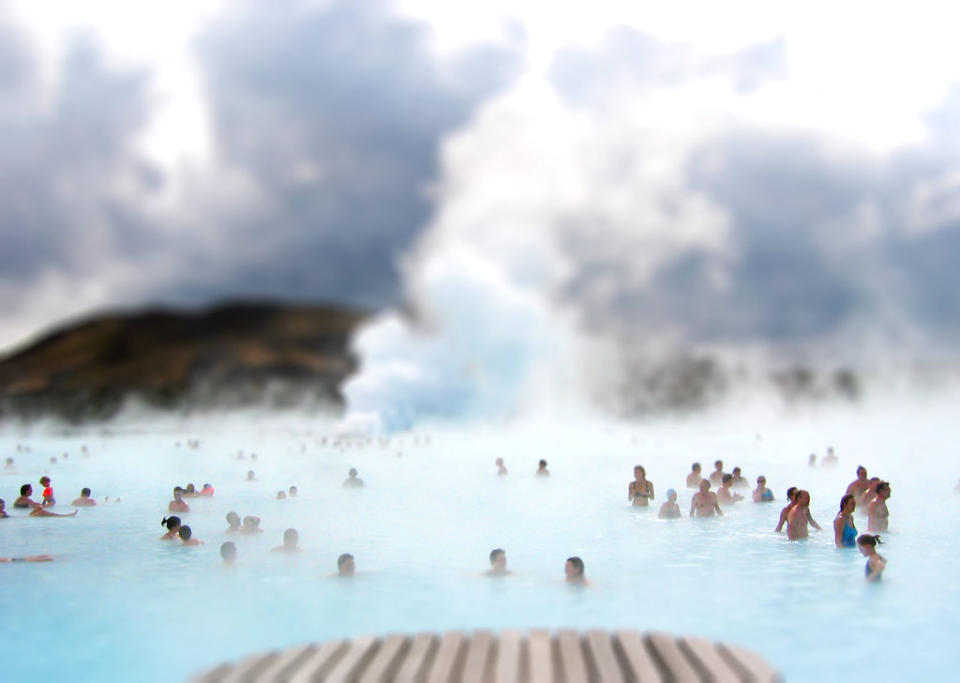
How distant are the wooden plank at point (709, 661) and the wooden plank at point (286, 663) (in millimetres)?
3159

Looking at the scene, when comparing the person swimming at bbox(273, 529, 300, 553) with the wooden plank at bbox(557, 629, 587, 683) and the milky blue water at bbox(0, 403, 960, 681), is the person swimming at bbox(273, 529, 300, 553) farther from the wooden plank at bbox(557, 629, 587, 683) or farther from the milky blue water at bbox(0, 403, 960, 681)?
the wooden plank at bbox(557, 629, 587, 683)

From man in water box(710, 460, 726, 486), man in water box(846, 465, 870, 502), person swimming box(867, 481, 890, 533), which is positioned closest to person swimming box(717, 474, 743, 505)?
man in water box(710, 460, 726, 486)

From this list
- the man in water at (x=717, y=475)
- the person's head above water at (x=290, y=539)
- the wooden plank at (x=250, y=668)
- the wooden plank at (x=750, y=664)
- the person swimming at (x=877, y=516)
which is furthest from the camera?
the man in water at (x=717, y=475)

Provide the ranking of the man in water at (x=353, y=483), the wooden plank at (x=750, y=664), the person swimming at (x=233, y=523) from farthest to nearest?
the man in water at (x=353, y=483) < the person swimming at (x=233, y=523) < the wooden plank at (x=750, y=664)

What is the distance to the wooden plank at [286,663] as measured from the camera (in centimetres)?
645

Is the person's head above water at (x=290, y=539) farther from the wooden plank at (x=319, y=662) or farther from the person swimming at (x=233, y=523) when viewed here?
the wooden plank at (x=319, y=662)

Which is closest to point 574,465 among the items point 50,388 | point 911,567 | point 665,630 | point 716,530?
point 716,530

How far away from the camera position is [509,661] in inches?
261

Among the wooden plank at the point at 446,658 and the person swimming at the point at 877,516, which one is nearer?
the wooden plank at the point at 446,658

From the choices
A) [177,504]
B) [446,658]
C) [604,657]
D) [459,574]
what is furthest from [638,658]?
[177,504]

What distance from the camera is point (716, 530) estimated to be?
15133mm

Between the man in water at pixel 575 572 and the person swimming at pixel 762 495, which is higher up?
the person swimming at pixel 762 495

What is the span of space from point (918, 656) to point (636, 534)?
6649 mm

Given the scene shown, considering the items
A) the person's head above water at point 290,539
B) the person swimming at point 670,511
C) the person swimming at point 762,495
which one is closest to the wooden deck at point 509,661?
the person's head above water at point 290,539
